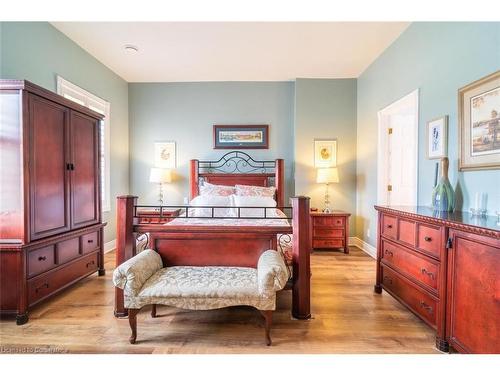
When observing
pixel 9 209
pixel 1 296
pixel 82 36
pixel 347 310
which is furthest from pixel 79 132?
pixel 347 310

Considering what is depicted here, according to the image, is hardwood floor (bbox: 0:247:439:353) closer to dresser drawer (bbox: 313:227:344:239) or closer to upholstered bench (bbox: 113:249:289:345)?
upholstered bench (bbox: 113:249:289:345)

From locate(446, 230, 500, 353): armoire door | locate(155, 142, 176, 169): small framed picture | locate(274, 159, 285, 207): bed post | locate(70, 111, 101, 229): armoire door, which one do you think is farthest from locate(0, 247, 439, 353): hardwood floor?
locate(155, 142, 176, 169): small framed picture

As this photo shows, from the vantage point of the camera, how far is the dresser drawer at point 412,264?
1885mm

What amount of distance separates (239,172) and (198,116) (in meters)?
1.30

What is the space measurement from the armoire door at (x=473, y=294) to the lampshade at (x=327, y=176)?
2.58 meters

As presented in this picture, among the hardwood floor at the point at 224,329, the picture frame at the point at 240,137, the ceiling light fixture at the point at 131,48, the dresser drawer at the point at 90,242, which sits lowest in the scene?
the hardwood floor at the point at 224,329

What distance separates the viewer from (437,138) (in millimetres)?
2533

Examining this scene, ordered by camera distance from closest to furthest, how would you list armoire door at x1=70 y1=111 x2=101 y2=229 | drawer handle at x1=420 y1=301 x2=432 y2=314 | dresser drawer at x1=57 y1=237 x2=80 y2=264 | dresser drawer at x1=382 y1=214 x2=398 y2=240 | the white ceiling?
drawer handle at x1=420 y1=301 x2=432 y2=314 → dresser drawer at x1=382 y1=214 x2=398 y2=240 → dresser drawer at x1=57 y1=237 x2=80 y2=264 → armoire door at x1=70 y1=111 x2=101 y2=229 → the white ceiling

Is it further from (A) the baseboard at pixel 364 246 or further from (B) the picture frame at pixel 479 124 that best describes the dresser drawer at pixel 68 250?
(A) the baseboard at pixel 364 246

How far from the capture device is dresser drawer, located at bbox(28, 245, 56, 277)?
218 centimetres

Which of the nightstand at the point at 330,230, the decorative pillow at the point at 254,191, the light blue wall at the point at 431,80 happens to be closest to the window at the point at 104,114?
the decorative pillow at the point at 254,191

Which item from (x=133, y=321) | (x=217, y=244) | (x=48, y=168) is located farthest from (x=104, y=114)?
(x=133, y=321)

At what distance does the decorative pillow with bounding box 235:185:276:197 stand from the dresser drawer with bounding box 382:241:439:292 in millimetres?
1917

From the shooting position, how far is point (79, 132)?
2842mm
